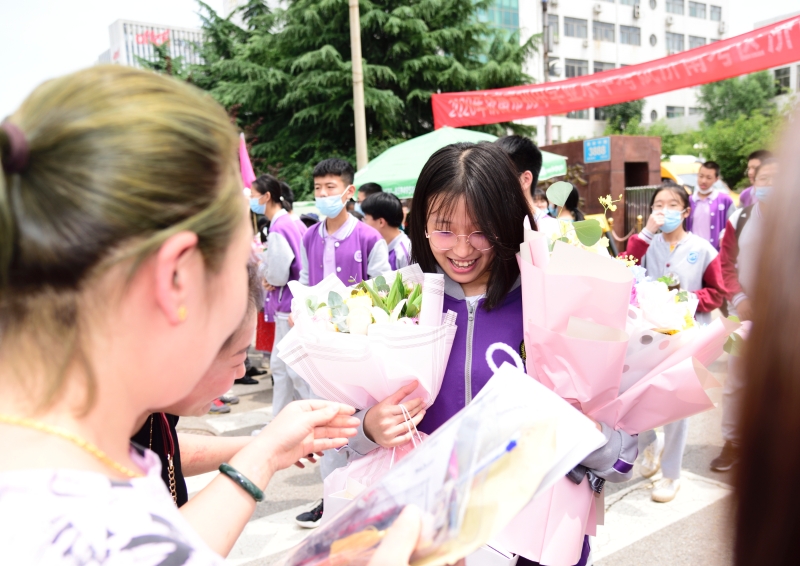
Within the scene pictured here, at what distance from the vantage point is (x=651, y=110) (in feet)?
155

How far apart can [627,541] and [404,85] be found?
1856 cm

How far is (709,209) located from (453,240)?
6.35 meters

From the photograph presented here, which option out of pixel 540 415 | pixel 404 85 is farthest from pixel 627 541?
pixel 404 85

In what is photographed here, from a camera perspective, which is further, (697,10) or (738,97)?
(697,10)

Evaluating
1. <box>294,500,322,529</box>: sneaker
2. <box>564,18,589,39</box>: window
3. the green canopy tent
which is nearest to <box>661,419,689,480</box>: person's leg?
<box>294,500,322,529</box>: sneaker

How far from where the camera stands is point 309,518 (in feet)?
11.7

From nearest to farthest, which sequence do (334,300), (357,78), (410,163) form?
(334,300)
(410,163)
(357,78)

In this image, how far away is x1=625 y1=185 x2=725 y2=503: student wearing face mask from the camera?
12.3 feet

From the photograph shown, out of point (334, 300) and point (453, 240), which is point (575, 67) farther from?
point (334, 300)

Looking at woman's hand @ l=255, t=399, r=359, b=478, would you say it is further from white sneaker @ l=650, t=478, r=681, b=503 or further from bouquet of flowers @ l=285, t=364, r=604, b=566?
white sneaker @ l=650, t=478, r=681, b=503

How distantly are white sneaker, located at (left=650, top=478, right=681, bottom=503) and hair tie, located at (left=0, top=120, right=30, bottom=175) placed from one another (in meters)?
3.87

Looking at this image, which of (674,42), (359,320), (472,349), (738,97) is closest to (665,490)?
(472,349)

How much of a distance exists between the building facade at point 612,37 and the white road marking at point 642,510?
126ft

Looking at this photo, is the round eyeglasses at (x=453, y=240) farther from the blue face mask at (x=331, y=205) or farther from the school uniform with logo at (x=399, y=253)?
the school uniform with logo at (x=399, y=253)
